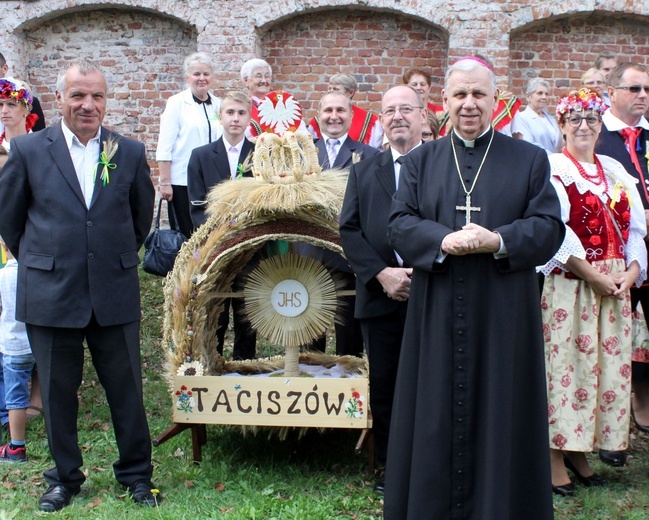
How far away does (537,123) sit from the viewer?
7.38 meters

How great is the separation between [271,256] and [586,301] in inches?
70.7

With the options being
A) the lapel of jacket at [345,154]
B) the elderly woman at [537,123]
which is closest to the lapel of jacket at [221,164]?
the lapel of jacket at [345,154]

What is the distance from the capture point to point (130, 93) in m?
9.83

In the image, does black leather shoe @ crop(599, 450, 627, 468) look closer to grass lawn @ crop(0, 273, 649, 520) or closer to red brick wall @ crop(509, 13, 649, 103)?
grass lawn @ crop(0, 273, 649, 520)

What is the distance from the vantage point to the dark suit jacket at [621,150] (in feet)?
15.8

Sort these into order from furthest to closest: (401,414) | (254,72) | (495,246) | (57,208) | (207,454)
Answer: (254,72)
(207,454)
(57,208)
(401,414)
(495,246)

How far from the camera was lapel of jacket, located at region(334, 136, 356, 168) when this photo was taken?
17.8 feet

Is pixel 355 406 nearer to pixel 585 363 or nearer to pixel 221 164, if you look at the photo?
pixel 585 363

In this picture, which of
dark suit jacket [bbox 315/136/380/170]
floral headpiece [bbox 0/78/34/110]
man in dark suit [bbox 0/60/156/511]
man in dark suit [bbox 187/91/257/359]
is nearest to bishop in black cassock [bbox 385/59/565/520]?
man in dark suit [bbox 0/60/156/511]

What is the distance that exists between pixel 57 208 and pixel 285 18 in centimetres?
616

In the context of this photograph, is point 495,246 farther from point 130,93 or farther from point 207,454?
point 130,93

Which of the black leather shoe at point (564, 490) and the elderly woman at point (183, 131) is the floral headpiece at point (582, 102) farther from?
the elderly woman at point (183, 131)

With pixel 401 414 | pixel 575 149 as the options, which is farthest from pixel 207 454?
pixel 575 149

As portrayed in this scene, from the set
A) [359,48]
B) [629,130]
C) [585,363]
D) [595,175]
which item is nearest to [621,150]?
[629,130]
